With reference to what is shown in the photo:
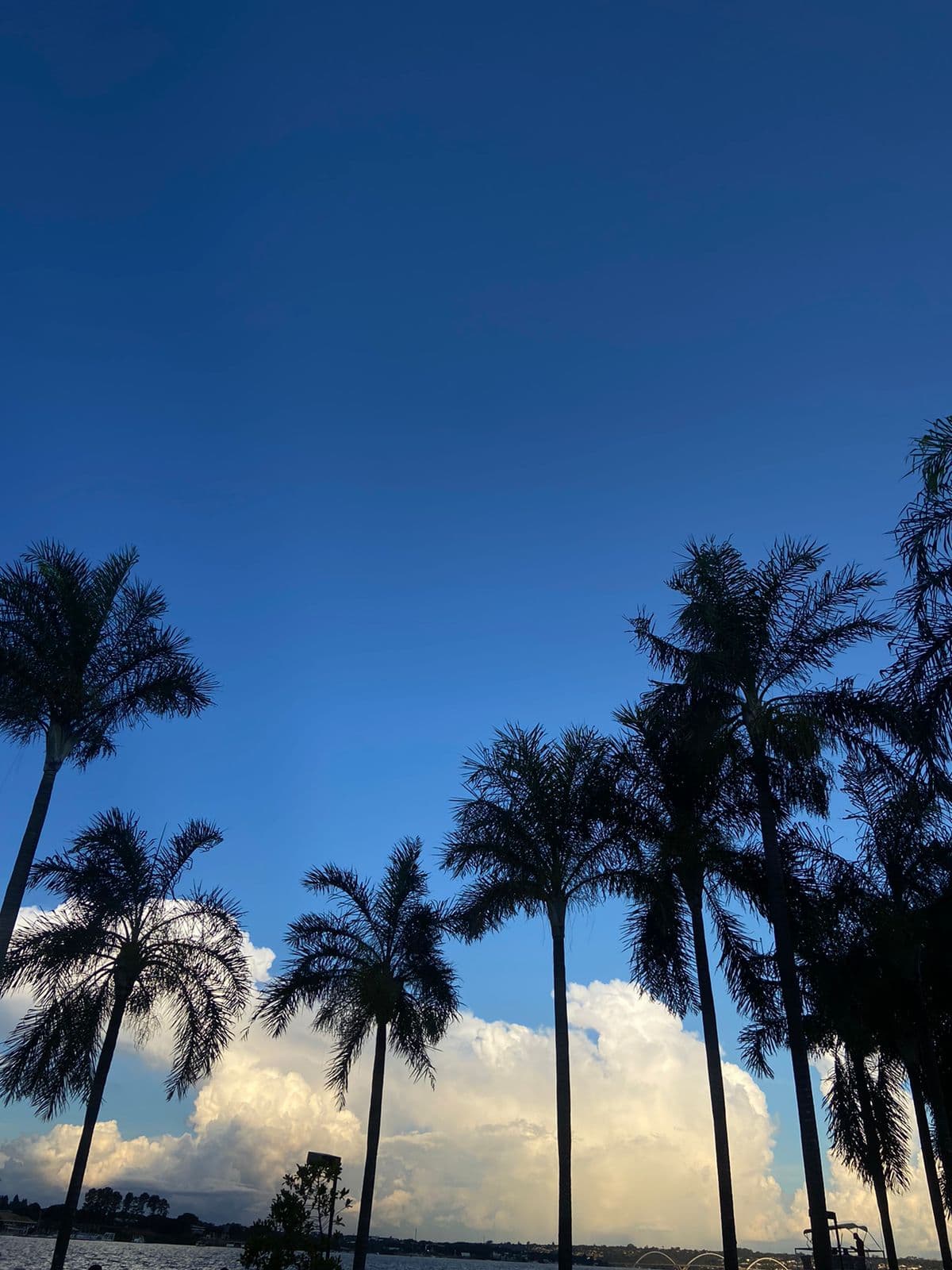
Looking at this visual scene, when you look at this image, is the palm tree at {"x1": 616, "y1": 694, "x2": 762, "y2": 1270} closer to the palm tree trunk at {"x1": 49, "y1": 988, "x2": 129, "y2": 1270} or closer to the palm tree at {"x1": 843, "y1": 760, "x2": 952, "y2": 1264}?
the palm tree at {"x1": 843, "y1": 760, "x2": 952, "y2": 1264}

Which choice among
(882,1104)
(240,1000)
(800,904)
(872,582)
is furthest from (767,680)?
(240,1000)

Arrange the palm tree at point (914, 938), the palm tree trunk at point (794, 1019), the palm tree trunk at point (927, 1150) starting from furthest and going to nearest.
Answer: the palm tree trunk at point (927, 1150) < the palm tree at point (914, 938) < the palm tree trunk at point (794, 1019)

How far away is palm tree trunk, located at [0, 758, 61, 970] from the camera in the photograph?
1923 cm

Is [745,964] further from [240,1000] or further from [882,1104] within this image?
[240,1000]

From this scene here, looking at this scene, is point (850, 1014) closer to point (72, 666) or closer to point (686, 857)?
point (686, 857)

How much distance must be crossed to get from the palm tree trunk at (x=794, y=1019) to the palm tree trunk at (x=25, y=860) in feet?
50.2

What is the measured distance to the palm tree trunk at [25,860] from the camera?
19234 millimetres

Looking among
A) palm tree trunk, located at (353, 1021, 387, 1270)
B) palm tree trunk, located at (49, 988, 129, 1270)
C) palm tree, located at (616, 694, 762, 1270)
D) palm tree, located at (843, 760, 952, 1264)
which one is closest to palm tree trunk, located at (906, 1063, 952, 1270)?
palm tree, located at (843, 760, 952, 1264)

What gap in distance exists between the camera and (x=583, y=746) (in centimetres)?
2552

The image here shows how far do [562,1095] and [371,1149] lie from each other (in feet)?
27.1

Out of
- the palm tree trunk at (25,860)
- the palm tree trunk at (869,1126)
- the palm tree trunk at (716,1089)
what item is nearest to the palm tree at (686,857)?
the palm tree trunk at (716,1089)

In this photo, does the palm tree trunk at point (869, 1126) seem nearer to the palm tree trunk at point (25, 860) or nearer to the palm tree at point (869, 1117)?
the palm tree at point (869, 1117)

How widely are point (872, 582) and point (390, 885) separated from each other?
1757 centimetres

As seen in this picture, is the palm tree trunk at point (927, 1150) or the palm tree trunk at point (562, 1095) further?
the palm tree trunk at point (927, 1150)
